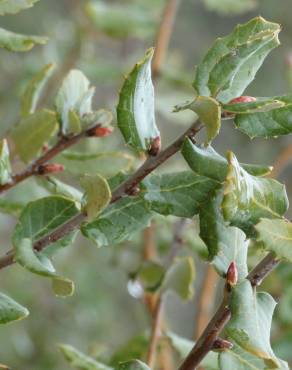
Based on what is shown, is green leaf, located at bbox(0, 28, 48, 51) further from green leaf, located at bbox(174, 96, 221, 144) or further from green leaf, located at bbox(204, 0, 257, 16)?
green leaf, located at bbox(204, 0, 257, 16)

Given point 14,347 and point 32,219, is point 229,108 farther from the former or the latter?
point 14,347

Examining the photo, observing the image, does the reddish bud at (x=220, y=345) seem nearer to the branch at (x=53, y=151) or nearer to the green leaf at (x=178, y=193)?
the green leaf at (x=178, y=193)

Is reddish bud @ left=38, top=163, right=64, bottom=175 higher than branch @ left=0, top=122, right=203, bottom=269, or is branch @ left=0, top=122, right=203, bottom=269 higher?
branch @ left=0, top=122, right=203, bottom=269

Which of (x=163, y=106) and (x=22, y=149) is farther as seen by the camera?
(x=163, y=106)

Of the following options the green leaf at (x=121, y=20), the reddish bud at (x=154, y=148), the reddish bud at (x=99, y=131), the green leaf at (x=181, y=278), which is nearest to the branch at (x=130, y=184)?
the reddish bud at (x=154, y=148)

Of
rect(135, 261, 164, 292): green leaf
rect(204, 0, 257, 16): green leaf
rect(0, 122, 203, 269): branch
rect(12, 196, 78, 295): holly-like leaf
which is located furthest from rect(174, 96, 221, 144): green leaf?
rect(204, 0, 257, 16): green leaf

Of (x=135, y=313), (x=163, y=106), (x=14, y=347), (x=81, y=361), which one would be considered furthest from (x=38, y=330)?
(x=81, y=361)
